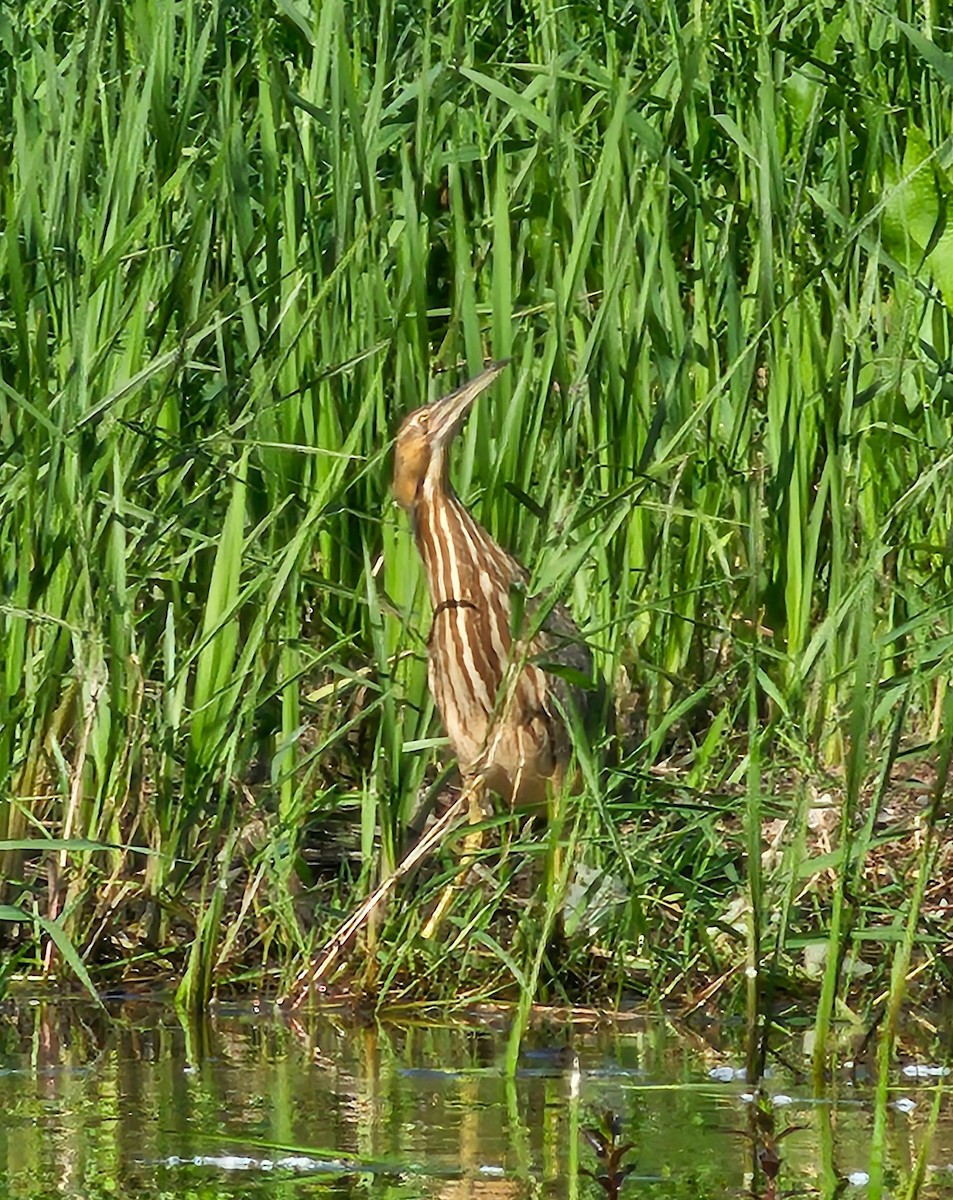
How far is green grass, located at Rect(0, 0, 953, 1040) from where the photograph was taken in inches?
169

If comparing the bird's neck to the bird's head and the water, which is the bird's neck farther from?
the water

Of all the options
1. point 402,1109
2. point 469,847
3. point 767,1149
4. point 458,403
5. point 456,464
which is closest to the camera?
point 767,1149

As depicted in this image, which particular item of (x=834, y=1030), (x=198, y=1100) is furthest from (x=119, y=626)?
(x=834, y=1030)

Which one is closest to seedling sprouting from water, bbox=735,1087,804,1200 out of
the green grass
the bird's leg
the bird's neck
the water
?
the water

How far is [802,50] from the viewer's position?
4.98m

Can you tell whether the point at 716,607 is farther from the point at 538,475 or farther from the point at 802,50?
the point at 802,50

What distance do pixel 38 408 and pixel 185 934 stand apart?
96 centimetres

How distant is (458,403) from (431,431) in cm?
9

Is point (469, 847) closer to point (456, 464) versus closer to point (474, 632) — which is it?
point (474, 632)

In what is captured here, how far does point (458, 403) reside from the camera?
16.1 feet

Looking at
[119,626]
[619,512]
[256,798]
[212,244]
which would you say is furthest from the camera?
[212,244]

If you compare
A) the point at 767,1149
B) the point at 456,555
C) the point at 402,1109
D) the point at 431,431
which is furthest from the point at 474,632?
the point at 767,1149

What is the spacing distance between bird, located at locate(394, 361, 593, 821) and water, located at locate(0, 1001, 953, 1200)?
0.78m

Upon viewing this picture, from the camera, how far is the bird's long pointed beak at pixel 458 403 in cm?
484
